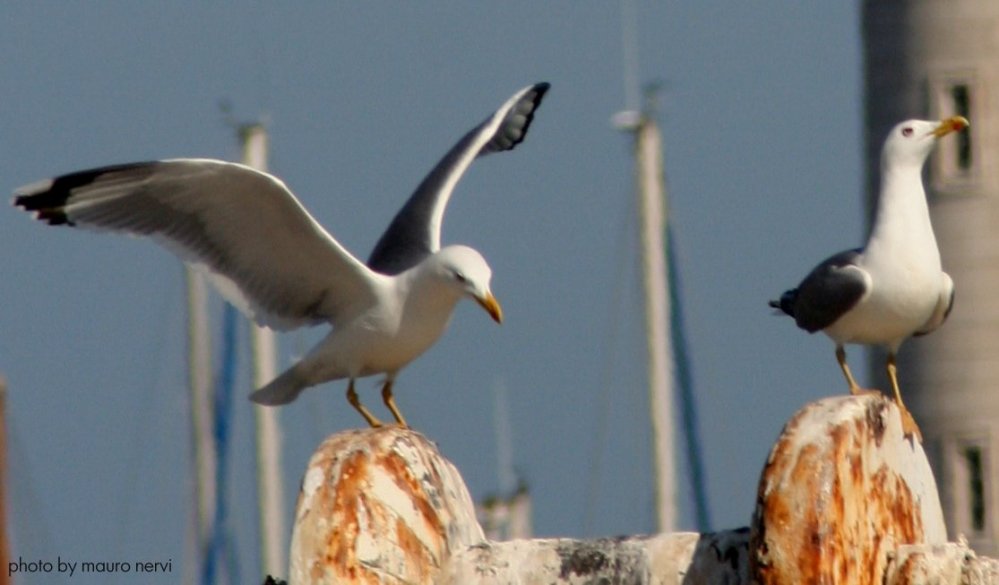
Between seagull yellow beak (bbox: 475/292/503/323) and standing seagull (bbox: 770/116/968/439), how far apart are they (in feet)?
3.82

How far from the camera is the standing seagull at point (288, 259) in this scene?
9.72 metres

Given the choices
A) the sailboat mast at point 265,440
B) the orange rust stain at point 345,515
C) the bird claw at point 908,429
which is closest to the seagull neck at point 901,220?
the bird claw at point 908,429

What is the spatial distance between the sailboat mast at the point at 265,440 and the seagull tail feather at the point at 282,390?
15.5 m

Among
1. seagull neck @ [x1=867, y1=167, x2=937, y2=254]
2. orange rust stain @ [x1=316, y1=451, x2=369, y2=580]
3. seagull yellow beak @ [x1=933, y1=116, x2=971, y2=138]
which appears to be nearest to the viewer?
orange rust stain @ [x1=316, y1=451, x2=369, y2=580]

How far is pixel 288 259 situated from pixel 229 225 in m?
0.27

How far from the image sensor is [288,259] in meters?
10.2

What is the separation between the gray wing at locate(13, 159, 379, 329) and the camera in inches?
391

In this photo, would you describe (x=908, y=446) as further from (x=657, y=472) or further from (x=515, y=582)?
(x=657, y=472)

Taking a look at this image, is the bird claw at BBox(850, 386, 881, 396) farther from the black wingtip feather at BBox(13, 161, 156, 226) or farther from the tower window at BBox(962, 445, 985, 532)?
the tower window at BBox(962, 445, 985, 532)

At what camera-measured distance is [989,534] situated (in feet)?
86.1

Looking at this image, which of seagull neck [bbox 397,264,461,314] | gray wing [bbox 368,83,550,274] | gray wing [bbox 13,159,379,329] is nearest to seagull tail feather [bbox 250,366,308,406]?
gray wing [bbox 13,159,379,329]

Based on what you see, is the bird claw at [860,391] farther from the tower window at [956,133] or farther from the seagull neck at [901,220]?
the tower window at [956,133]

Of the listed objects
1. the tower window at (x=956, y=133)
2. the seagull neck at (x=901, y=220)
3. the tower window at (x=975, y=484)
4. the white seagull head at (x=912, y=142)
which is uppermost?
the tower window at (x=956, y=133)

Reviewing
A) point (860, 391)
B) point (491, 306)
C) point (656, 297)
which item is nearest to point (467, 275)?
point (491, 306)
